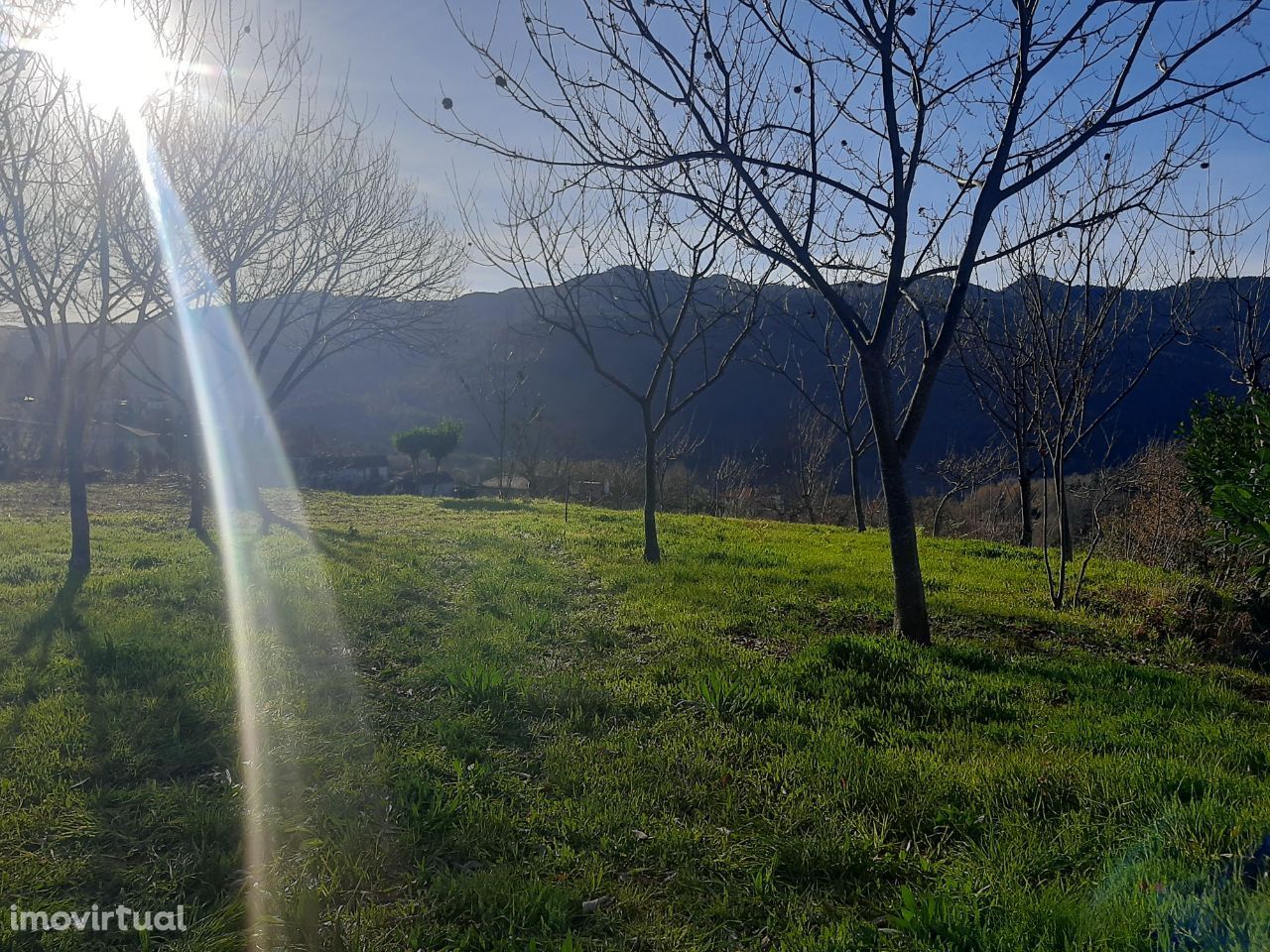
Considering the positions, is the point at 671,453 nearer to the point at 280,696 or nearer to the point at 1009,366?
the point at 1009,366

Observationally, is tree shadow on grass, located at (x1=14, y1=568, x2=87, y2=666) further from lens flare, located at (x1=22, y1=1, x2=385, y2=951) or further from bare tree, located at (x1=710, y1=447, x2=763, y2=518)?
bare tree, located at (x1=710, y1=447, x2=763, y2=518)

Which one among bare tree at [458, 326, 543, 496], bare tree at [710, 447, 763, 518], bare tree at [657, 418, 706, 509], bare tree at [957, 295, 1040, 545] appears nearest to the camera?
bare tree at [957, 295, 1040, 545]

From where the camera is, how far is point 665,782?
3533 millimetres

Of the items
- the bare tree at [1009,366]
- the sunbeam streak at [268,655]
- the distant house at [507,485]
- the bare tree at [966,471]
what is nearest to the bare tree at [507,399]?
the distant house at [507,485]

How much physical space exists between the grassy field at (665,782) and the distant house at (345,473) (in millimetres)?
24471

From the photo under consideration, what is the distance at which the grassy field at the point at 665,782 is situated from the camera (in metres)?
2.53

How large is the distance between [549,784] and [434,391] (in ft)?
247

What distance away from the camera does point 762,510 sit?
104ft

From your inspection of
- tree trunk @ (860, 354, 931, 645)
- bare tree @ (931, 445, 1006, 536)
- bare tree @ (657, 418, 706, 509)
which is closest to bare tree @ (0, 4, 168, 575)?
tree trunk @ (860, 354, 931, 645)

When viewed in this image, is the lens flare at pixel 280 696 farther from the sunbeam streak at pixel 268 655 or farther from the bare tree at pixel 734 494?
the bare tree at pixel 734 494

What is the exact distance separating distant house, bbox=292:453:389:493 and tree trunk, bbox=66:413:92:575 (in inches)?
838

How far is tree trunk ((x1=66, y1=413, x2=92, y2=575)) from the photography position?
27.8 ft

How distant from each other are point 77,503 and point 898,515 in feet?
29.7

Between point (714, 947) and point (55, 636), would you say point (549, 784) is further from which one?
point (55, 636)
